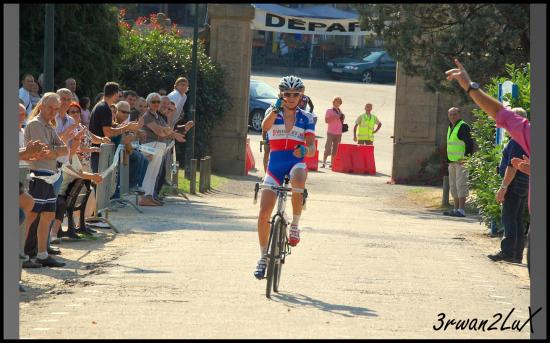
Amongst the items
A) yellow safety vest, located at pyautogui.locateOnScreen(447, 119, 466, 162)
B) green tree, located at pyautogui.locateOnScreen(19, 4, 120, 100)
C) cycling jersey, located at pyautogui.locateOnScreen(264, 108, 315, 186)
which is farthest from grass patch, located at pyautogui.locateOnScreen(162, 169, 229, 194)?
cycling jersey, located at pyautogui.locateOnScreen(264, 108, 315, 186)

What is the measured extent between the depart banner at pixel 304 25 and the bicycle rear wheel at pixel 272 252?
69.2 ft

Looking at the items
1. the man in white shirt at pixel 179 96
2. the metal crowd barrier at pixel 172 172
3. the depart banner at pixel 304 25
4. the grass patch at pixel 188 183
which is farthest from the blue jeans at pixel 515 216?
the depart banner at pixel 304 25

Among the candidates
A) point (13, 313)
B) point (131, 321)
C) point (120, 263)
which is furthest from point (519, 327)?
point (120, 263)

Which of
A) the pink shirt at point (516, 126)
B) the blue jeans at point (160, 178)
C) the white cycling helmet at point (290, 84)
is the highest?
the white cycling helmet at point (290, 84)

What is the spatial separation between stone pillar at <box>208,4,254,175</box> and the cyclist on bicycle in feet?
58.9

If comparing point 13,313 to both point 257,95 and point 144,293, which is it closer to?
point 144,293

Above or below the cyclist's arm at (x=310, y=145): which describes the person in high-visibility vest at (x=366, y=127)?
above

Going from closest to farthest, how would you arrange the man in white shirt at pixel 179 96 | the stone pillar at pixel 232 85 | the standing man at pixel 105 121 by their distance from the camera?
1. the standing man at pixel 105 121
2. the man in white shirt at pixel 179 96
3. the stone pillar at pixel 232 85

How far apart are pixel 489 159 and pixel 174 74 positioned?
502 inches

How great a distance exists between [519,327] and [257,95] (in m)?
31.0

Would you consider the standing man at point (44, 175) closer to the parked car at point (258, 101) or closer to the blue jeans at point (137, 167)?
the blue jeans at point (137, 167)

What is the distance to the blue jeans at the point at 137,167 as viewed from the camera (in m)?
19.8

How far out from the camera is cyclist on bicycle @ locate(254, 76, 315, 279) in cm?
1191

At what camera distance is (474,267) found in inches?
566
